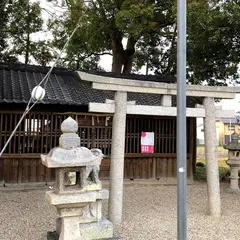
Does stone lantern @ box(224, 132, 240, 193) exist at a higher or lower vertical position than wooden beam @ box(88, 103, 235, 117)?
lower

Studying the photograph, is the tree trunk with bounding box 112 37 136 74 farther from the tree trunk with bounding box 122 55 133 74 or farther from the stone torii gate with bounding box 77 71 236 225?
the stone torii gate with bounding box 77 71 236 225

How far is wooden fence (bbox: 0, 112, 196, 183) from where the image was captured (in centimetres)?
859

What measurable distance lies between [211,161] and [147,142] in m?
3.59

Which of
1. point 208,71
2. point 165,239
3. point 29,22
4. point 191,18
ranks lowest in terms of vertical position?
point 165,239

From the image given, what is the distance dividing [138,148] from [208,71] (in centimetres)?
344

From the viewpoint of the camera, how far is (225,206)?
708cm

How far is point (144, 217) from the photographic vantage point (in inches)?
236

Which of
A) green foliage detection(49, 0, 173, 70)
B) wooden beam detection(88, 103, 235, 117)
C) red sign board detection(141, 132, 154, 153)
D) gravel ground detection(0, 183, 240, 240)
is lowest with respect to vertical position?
gravel ground detection(0, 183, 240, 240)

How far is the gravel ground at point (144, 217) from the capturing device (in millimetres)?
5020

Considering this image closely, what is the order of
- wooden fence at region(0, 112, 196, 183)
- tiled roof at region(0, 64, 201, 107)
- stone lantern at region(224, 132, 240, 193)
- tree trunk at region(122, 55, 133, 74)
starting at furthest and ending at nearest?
tree trunk at region(122, 55, 133, 74), stone lantern at region(224, 132, 240, 193), wooden fence at region(0, 112, 196, 183), tiled roof at region(0, 64, 201, 107)

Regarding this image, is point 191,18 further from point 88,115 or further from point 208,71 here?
Answer: point 88,115

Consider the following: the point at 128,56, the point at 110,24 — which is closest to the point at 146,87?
the point at 110,24

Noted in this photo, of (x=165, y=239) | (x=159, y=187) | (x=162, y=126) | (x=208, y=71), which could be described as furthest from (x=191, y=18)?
(x=165, y=239)

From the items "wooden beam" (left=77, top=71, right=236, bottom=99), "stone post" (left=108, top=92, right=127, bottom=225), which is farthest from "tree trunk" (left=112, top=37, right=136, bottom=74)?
"stone post" (left=108, top=92, right=127, bottom=225)
